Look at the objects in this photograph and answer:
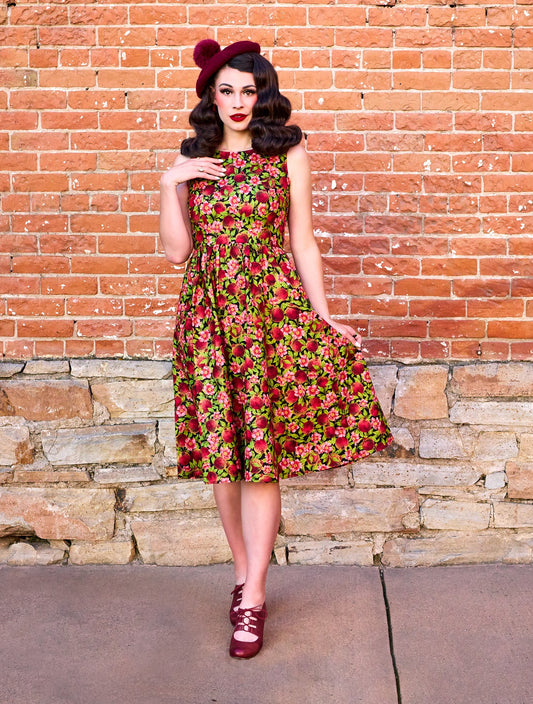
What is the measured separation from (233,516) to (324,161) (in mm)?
1512

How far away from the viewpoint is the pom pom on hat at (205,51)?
287 cm

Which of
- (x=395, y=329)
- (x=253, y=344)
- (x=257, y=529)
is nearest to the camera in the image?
(x=253, y=344)

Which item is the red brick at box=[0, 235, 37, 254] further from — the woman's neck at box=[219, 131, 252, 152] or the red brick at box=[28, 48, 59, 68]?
the woman's neck at box=[219, 131, 252, 152]

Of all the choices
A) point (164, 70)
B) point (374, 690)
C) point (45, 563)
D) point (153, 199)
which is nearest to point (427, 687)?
point (374, 690)

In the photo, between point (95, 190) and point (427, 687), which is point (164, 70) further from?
point (427, 687)

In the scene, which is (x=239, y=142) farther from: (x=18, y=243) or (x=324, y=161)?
(x=18, y=243)

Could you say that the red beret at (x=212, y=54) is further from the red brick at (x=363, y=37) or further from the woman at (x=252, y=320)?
the red brick at (x=363, y=37)

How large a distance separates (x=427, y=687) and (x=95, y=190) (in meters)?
2.32

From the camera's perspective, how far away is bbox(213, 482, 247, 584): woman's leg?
3.08 metres

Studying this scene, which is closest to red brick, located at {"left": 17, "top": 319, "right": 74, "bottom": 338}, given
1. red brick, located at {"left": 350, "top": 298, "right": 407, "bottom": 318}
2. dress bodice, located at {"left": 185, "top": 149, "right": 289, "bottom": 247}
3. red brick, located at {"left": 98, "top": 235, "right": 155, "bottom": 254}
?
red brick, located at {"left": 98, "top": 235, "right": 155, "bottom": 254}

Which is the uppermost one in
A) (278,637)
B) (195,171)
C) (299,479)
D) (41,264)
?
(195,171)

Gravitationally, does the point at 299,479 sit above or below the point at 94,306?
below

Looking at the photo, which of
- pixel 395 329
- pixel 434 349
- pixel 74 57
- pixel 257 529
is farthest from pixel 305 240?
pixel 74 57

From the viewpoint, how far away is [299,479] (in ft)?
12.0
